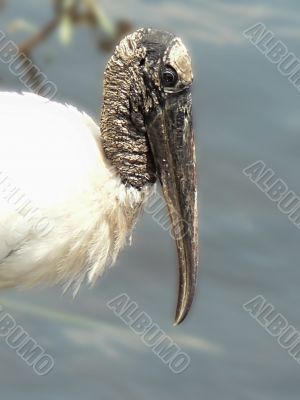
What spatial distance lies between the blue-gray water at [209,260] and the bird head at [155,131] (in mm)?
1992

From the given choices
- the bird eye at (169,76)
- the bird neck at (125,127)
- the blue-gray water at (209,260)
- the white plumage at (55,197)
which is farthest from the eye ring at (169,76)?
the blue-gray water at (209,260)

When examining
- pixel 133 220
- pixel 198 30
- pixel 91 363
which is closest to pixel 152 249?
pixel 91 363

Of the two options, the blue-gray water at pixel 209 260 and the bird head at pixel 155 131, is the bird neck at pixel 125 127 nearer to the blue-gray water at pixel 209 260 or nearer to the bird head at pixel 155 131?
the bird head at pixel 155 131

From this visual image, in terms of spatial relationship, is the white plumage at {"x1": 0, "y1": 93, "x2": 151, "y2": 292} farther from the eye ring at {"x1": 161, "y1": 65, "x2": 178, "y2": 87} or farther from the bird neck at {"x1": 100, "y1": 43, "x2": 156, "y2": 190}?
the eye ring at {"x1": 161, "y1": 65, "x2": 178, "y2": 87}

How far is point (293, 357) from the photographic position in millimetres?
8180

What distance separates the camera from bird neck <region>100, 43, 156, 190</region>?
600 centimetres

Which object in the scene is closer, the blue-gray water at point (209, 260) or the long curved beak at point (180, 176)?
the long curved beak at point (180, 176)

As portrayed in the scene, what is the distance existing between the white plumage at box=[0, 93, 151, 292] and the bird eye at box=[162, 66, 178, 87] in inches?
14.3

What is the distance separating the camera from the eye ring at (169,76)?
586 cm

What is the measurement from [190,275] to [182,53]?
2.70 feet

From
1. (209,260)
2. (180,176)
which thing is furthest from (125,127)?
(209,260)

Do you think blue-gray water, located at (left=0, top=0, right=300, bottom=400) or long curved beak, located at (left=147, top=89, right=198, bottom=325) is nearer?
long curved beak, located at (left=147, top=89, right=198, bottom=325)

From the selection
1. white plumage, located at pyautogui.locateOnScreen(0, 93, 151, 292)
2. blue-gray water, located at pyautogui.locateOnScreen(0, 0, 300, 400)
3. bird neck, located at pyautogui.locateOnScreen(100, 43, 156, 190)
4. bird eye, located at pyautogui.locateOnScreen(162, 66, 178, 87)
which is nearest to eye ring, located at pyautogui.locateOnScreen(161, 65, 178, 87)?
bird eye, located at pyautogui.locateOnScreen(162, 66, 178, 87)

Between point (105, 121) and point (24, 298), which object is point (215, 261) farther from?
point (105, 121)
